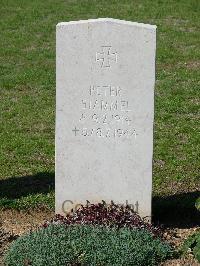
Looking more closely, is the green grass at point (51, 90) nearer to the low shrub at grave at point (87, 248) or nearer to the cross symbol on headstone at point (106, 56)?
the low shrub at grave at point (87, 248)

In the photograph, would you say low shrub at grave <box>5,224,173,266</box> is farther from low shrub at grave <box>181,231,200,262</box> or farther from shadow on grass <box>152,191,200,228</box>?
shadow on grass <box>152,191,200,228</box>

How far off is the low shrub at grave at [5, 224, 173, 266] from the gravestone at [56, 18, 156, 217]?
1.95 feet

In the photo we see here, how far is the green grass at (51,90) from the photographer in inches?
311

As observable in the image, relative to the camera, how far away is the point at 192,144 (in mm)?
8797

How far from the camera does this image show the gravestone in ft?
19.9

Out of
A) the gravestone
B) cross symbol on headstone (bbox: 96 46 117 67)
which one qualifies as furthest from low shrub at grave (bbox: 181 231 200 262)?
cross symbol on headstone (bbox: 96 46 117 67)

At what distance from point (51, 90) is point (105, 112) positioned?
4953 mm

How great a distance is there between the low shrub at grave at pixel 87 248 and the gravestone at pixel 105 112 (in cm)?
59

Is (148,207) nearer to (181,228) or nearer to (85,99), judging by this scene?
(181,228)

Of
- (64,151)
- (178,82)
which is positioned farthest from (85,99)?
(178,82)

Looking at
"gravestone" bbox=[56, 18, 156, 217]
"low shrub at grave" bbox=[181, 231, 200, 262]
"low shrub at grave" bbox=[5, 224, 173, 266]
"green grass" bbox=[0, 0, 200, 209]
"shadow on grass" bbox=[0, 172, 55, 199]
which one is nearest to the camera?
"low shrub at grave" bbox=[181, 231, 200, 262]

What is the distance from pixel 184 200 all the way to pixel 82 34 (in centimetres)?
211

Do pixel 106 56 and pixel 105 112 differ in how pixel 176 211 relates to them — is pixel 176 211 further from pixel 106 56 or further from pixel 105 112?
pixel 106 56

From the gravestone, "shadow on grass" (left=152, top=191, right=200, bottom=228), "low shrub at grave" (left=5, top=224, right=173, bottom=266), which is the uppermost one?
the gravestone
